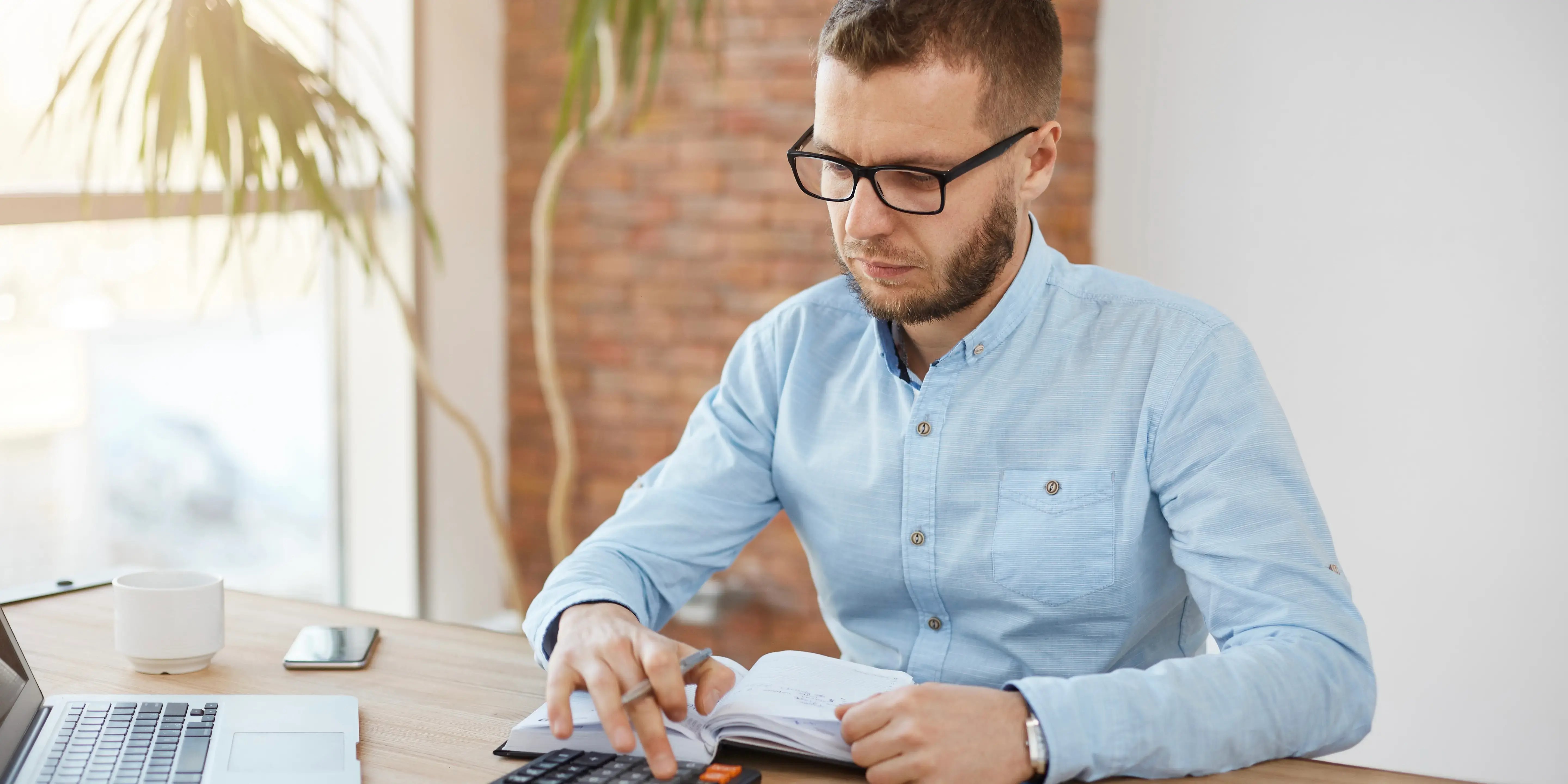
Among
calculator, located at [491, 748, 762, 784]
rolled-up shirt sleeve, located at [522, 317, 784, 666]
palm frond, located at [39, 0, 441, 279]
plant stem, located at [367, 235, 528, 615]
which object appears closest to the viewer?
calculator, located at [491, 748, 762, 784]

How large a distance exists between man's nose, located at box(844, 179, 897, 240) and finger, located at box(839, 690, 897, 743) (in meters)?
0.51

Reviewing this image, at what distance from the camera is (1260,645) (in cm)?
111

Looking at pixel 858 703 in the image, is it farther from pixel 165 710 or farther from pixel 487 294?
pixel 487 294

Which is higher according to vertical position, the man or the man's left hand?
the man

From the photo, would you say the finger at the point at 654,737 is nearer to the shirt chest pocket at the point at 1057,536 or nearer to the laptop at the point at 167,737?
the laptop at the point at 167,737

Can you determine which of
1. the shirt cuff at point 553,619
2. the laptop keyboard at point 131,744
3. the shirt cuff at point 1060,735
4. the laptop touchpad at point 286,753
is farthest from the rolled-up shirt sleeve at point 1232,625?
the laptop keyboard at point 131,744

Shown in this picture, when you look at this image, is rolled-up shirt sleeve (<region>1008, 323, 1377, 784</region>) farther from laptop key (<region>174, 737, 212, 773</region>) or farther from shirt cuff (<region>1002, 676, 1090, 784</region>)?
laptop key (<region>174, 737, 212, 773</region>)

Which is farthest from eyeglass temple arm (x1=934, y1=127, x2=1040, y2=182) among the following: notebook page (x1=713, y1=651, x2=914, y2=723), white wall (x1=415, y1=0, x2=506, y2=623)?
white wall (x1=415, y1=0, x2=506, y2=623)

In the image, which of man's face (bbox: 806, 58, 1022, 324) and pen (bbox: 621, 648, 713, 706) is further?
man's face (bbox: 806, 58, 1022, 324)

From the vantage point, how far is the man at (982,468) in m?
1.14

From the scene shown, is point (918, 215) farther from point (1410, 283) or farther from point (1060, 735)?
point (1410, 283)

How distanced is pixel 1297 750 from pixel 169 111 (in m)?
2.10

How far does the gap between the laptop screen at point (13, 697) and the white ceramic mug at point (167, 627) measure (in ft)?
0.33

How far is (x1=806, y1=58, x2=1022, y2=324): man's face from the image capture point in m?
1.28
